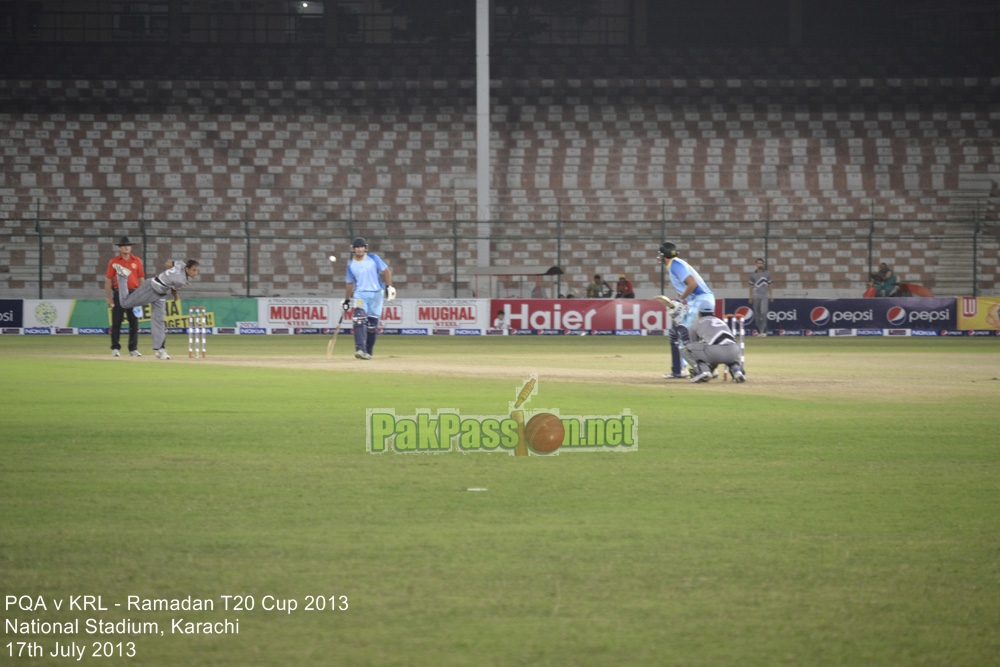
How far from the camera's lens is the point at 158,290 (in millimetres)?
20984

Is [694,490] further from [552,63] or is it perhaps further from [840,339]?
[552,63]

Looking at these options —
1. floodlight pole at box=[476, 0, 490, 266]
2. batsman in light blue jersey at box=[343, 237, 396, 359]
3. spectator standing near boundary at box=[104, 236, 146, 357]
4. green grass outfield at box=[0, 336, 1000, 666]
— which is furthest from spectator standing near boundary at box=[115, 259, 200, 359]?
floodlight pole at box=[476, 0, 490, 266]

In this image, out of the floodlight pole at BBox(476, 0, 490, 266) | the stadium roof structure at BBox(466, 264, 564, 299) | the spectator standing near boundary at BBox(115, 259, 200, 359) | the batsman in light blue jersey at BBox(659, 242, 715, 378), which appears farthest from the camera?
the floodlight pole at BBox(476, 0, 490, 266)

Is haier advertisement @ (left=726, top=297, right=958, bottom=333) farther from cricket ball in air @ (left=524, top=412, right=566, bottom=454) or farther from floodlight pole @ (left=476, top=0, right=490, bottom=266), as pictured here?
cricket ball in air @ (left=524, top=412, right=566, bottom=454)

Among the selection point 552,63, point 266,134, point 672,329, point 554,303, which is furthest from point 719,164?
point 672,329

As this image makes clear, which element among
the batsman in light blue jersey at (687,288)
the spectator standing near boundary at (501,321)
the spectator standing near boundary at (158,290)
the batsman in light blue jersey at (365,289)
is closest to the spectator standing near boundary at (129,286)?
the spectator standing near boundary at (158,290)

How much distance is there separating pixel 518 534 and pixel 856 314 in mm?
30476

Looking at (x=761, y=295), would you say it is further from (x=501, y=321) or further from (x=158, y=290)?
(x=158, y=290)

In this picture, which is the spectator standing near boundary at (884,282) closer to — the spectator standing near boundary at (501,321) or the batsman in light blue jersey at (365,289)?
the spectator standing near boundary at (501,321)

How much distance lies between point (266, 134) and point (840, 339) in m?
22.7

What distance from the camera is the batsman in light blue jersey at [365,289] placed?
2139cm

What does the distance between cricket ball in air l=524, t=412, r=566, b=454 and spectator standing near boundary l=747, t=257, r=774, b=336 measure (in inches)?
994

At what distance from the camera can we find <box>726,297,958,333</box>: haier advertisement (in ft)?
115

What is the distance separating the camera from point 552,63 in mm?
46031
